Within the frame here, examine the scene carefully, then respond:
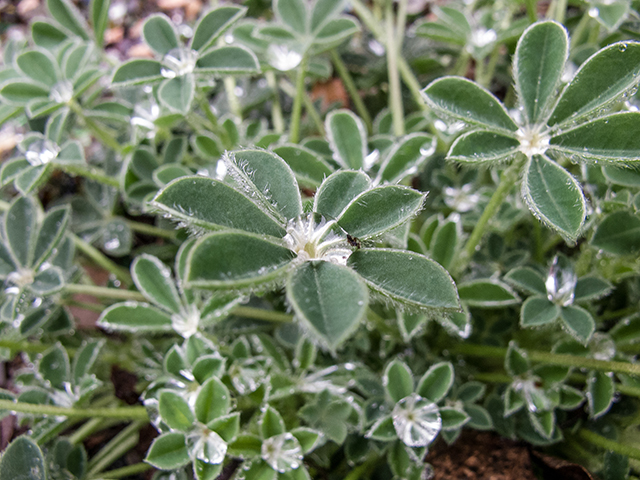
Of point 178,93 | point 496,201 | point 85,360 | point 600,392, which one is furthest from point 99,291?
point 600,392

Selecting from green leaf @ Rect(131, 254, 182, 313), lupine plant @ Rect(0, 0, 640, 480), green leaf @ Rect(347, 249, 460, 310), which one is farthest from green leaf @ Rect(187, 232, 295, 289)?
green leaf @ Rect(131, 254, 182, 313)

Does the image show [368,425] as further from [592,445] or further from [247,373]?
[592,445]

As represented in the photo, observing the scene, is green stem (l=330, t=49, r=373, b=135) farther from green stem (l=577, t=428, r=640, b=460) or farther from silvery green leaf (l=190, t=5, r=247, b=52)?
green stem (l=577, t=428, r=640, b=460)

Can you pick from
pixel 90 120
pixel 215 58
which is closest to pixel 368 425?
pixel 215 58

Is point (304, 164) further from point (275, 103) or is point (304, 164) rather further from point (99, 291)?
point (275, 103)

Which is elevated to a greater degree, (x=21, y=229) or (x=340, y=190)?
(x=340, y=190)
